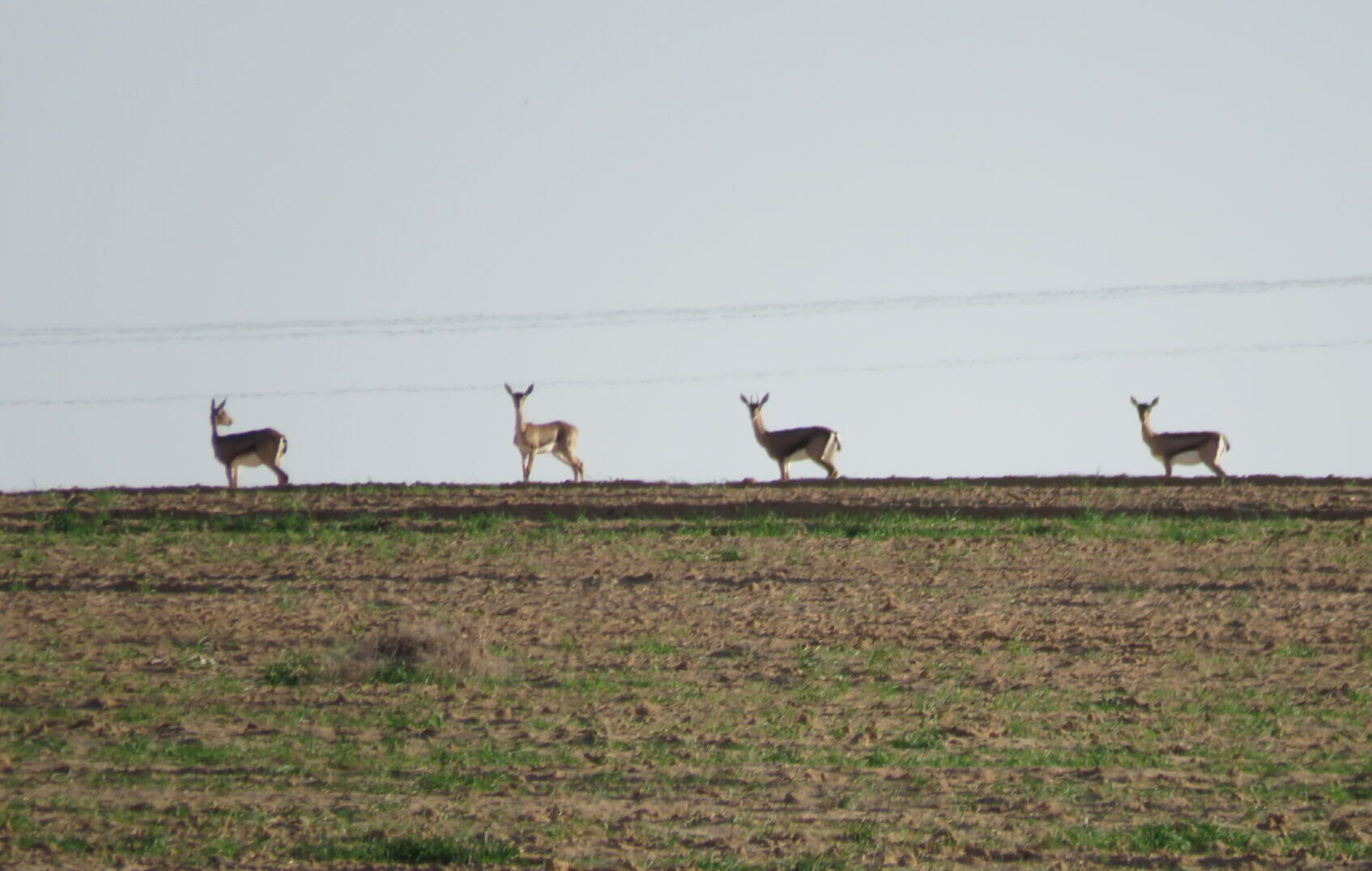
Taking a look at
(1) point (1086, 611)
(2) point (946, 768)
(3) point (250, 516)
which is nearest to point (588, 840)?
(2) point (946, 768)

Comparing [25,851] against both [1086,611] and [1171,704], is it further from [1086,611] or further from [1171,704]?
[1086,611]

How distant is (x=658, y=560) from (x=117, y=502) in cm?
955

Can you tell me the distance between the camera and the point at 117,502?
27734 mm

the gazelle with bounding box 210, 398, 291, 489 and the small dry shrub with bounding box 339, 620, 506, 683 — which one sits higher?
the gazelle with bounding box 210, 398, 291, 489

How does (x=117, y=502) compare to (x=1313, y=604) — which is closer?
(x=1313, y=604)

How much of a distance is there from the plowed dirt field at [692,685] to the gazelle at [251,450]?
33.2 ft

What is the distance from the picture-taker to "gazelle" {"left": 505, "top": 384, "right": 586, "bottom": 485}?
36594 mm

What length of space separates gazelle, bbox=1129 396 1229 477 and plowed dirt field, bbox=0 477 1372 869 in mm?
9307

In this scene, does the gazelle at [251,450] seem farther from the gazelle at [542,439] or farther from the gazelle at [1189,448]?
the gazelle at [1189,448]

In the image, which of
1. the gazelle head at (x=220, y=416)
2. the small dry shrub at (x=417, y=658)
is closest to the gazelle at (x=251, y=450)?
the gazelle head at (x=220, y=416)

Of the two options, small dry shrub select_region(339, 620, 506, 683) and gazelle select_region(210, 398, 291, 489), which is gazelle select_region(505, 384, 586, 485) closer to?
gazelle select_region(210, 398, 291, 489)

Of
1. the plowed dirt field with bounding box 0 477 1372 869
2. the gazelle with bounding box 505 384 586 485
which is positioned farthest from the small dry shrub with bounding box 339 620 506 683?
the gazelle with bounding box 505 384 586 485

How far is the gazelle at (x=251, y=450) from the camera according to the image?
36844 millimetres

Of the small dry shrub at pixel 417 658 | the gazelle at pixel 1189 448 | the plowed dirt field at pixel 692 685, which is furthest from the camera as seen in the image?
the gazelle at pixel 1189 448
